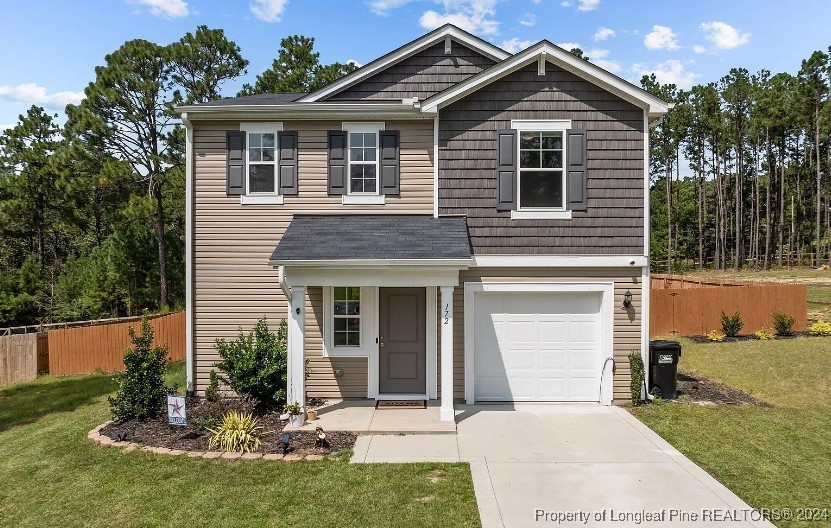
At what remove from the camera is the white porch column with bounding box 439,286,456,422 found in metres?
8.21

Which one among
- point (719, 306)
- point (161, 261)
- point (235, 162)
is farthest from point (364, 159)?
point (161, 261)

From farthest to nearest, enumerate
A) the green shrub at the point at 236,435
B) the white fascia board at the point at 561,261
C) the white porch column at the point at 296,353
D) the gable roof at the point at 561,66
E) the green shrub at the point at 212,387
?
1. the white fascia board at the point at 561,261
2. the gable roof at the point at 561,66
3. the green shrub at the point at 212,387
4. the white porch column at the point at 296,353
5. the green shrub at the point at 236,435

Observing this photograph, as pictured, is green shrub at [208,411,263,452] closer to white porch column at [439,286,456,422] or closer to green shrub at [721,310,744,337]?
white porch column at [439,286,456,422]

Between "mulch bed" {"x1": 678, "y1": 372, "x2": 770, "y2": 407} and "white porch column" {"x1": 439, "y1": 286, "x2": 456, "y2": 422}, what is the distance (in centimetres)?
492

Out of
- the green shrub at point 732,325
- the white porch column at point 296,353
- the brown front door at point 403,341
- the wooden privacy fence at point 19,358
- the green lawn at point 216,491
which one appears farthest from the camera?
the green shrub at point 732,325

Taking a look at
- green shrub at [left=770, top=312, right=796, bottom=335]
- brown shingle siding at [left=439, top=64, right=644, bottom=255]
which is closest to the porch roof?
brown shingle siding at [left=439, top=64, right=644, bottom=255]

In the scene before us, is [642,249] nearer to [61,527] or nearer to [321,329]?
[321,329]

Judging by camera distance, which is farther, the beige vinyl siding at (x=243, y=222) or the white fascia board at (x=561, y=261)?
the beige vinyl siding at (x=243, y=222)

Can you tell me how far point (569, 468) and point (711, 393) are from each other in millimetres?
5429

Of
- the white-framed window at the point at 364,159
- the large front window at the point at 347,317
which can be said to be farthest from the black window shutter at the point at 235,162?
the large front window at the point at 347,317

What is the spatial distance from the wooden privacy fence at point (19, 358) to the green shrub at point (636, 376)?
1581cm

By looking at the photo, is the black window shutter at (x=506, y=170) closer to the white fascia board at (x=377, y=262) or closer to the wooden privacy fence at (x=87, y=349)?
the white fascia board at (x=377, y=262)

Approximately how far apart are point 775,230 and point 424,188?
45.4m

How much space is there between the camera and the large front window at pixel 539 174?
A: 9406 millimetres
